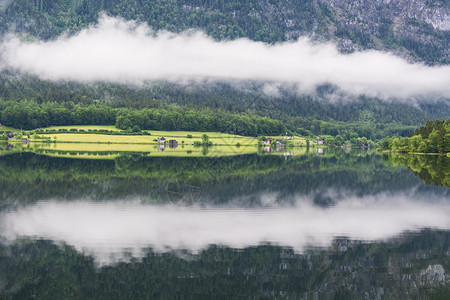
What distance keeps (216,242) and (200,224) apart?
4119 millimetres

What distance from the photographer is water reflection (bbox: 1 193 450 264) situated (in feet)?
82.7

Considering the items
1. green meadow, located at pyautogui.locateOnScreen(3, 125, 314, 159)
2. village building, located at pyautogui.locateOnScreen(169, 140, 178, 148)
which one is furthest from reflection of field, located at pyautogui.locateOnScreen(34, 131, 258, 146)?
village building, located at pyautogui.locateOnScreen(169, 140, 178, 148)

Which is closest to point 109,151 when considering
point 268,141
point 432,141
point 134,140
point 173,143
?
point 134,140

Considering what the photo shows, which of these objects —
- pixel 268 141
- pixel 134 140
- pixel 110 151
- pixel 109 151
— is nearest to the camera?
pixel 109 151

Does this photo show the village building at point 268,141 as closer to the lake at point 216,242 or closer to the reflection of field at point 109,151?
the reflection of field at point 109,151

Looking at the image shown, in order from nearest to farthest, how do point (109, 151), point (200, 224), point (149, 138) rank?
point (200, 224) < point (109, 151) < point (149, 138)

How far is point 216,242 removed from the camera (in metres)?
25.5

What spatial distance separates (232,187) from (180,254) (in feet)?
79.8

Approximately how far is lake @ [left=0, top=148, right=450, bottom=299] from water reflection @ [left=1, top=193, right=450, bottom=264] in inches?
2.7

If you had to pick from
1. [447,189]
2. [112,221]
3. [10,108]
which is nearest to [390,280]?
[112,221]

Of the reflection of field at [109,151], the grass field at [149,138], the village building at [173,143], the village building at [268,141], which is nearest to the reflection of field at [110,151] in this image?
the reflection of field at [109,151]

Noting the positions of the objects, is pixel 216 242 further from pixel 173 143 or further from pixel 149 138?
pixel 149 138

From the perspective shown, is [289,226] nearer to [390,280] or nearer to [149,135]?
[390,280]

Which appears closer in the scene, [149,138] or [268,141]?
[149,138]
